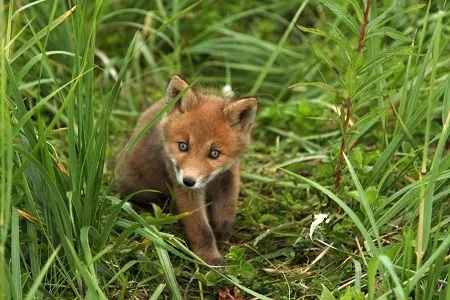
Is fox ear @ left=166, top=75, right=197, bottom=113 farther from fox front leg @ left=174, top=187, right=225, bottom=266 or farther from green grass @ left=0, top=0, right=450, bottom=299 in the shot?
fox front leg @ left=174, top=187, right=225, bottom=266

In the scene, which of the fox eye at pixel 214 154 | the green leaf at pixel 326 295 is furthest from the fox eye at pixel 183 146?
the green leaf at pixel 326 295

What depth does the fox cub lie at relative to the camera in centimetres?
437

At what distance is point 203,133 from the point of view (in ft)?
14.6

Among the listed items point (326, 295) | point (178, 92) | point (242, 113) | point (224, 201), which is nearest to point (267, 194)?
point (224, 201)

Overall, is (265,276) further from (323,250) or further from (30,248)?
(30,248)

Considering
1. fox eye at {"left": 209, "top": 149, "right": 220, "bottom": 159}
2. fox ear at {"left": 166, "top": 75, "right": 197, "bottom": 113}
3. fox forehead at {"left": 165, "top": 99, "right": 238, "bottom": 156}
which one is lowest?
fox eye at {"left": 209, "top": 149, "right": 220, "bottom": 159}

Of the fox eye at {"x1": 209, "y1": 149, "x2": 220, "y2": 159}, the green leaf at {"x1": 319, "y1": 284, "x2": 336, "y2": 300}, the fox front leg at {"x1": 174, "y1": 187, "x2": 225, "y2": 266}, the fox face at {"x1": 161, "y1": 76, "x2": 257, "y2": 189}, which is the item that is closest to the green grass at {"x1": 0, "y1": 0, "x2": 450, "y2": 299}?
the green leaf at {"x1": 319, "y1": 284, "x2": 336, "y2": 300}

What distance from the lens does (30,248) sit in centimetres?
380

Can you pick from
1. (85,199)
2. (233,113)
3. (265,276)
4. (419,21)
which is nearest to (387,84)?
(419,21)

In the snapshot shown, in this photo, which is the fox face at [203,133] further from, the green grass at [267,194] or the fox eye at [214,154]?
the green grass at [267,194]

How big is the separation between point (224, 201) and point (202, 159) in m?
0.36

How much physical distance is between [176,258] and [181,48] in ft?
9.17

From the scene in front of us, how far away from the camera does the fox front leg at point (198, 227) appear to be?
434 centimetres

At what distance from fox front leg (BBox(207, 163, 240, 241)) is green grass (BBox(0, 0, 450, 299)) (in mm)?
105
